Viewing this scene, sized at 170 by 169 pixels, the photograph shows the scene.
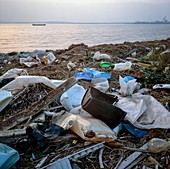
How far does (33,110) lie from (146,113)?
1.59 m

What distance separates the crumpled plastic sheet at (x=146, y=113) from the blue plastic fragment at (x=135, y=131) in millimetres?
55

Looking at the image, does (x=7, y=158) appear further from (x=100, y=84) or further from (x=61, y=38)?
(x=61, y=38)

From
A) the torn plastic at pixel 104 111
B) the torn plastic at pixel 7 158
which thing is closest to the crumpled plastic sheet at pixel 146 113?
the torn plastic at pixel 104 111

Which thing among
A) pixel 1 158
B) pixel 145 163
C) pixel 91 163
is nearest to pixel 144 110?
pixel 145 163

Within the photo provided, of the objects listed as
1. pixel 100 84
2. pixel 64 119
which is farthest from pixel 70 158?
pixel 100 84

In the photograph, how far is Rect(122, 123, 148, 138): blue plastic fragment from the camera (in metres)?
3.10

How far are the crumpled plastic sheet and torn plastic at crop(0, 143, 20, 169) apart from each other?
1594 mm

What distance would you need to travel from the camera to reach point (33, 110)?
3.45m

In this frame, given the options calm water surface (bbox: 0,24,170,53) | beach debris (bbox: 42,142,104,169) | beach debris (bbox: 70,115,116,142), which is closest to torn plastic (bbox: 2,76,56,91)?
beach debris (bbox: 70,115,116,142)

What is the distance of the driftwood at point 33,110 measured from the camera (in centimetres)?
319

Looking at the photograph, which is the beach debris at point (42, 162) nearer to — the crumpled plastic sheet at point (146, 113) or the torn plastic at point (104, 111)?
the torn plastic at point (104, 111)

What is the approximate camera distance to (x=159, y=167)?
2418 millimetres

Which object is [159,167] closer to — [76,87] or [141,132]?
[141,132]

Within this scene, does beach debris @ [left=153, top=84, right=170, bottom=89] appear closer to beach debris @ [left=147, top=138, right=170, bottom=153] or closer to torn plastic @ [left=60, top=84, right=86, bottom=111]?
torn plastic @ [left=60, top=84, right=86, bottom=111]
